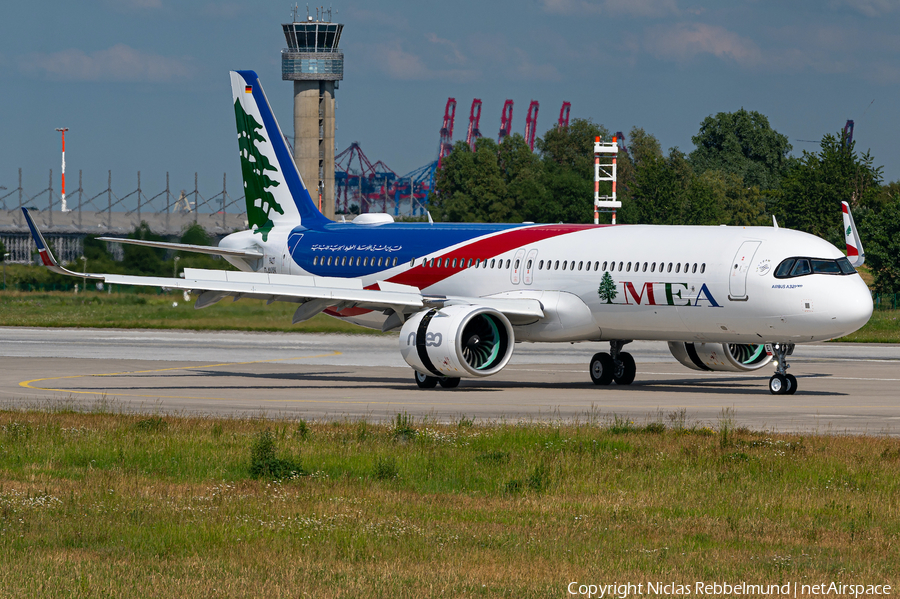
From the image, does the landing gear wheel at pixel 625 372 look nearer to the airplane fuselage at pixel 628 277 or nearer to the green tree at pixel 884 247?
the airplane fuselage at pixel 628 277

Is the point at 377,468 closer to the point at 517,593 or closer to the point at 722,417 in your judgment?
the point at 517,593

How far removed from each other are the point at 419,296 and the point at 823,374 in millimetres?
13792

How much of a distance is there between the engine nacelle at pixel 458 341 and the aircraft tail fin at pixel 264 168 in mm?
11206

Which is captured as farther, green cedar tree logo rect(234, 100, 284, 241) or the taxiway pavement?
green cedar tree logo rect(234, 100, 284, 241)

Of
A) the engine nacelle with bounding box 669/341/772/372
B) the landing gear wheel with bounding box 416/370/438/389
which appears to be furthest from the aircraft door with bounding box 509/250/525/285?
the engine nacelle with bounding box 669/341/772/372

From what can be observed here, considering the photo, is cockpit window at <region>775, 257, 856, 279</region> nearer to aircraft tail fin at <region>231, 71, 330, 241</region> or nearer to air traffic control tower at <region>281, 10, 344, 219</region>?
aircraft tail fin at <region>231, 71, 330, 241</region>

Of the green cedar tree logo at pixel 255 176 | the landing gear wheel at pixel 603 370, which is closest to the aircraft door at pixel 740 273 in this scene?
the landing gear wheel at pixel 603 370

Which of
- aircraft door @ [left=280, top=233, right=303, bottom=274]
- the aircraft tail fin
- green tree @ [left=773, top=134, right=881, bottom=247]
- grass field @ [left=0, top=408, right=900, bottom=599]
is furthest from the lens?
green tree @ [left=773, top=134, right=881, bottom=247]

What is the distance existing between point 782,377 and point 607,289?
5.33 m

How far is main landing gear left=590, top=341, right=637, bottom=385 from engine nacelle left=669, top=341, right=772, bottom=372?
5.24 ft

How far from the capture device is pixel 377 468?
66.9ft

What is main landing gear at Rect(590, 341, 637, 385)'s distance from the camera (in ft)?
129

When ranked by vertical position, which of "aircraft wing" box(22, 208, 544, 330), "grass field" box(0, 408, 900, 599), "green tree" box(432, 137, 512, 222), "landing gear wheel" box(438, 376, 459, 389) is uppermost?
"green tree" box(432, 137, 512, 222)

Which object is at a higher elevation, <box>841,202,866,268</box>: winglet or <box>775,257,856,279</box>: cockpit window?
<box>841,202,866,268</box>: winglet
